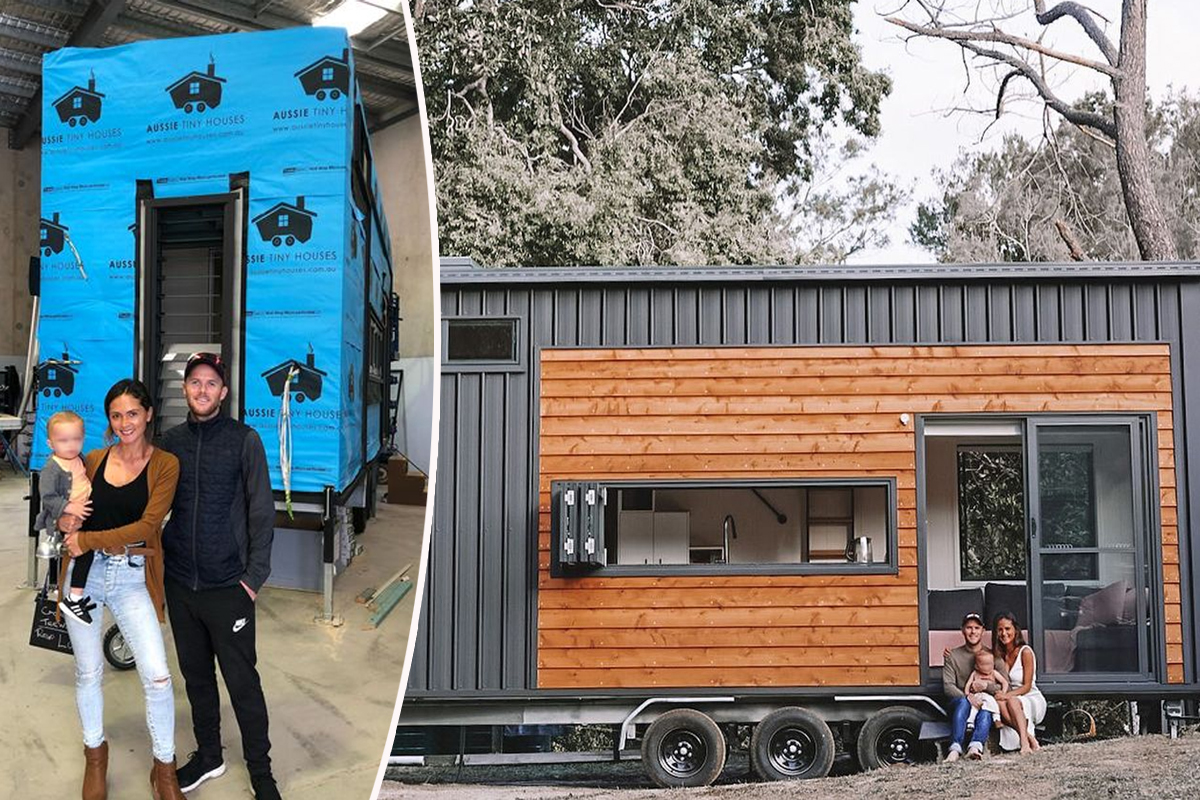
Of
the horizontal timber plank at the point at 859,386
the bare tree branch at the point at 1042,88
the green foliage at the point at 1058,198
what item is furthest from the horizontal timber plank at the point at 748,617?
the green foliage at the point at 1058,198

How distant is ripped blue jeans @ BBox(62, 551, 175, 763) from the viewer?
1.22m

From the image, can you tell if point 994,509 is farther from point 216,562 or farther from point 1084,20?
point 216,562

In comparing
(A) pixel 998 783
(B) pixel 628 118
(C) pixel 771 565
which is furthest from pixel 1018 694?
(B) pixel 628 118

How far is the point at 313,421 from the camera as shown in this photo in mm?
1140

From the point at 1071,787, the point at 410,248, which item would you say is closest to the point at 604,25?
the point at 1071,787

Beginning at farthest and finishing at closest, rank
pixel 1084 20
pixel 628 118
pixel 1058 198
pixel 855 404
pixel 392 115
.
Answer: pixel 1058 198, pixel 628 118, pixel 1084 20, pixel 855 404, pixel 392 115

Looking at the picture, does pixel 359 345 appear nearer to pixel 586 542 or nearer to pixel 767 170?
pixel 586 542

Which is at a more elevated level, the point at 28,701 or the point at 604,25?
the point at 604,25

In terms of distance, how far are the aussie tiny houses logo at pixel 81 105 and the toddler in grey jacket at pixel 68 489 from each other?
292mm

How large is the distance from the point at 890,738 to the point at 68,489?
5618 mm

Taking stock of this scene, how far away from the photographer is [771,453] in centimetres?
622

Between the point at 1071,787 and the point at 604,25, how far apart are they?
13.8 meters

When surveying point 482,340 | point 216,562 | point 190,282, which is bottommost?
point 216,562

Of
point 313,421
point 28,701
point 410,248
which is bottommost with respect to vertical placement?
point 28,701
